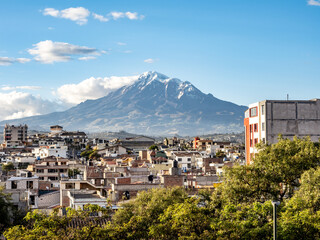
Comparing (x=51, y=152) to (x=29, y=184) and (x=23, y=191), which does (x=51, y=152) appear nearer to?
(x=29, y=184)

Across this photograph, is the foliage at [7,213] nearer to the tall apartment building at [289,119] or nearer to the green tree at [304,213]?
the green tree at [304,213]

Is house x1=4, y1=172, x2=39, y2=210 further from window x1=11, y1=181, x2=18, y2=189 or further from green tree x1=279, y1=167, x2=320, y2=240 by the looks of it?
green tree x1=279, y1=167, x2=320, y2=240

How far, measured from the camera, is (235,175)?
95.9ft

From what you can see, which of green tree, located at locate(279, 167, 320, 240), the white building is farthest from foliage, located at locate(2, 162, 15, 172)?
green tree, located at locate(279, 167, 320, 240)

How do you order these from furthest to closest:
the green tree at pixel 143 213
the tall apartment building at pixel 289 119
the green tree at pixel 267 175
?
the tall apartment building at pixel 289 119 < the green tree at pixel 267 175 < the green tree at pixel 143 213

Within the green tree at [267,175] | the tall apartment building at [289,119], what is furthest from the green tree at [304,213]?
the tall apartment building at [289,119]

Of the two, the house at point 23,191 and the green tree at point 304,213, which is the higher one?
the green tree at point 304,213

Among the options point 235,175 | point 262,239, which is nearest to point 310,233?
point 262,239

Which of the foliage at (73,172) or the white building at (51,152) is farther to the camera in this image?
the white building at (51,152)

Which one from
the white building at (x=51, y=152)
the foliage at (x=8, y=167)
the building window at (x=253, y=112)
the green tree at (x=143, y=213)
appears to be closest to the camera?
the green tree at (x=143, y=213)

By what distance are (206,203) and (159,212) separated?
488 centimetres

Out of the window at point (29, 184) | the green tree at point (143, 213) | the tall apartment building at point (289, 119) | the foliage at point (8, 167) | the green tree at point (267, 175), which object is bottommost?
the foliage at point (8, 167)

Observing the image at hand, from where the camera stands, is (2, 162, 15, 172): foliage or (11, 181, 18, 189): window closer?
(11, 181, 18, 189): window

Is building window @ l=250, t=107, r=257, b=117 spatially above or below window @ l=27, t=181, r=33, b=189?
above
